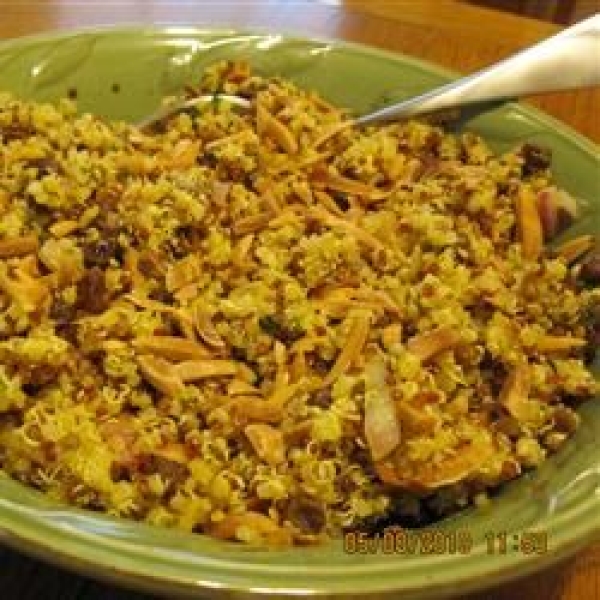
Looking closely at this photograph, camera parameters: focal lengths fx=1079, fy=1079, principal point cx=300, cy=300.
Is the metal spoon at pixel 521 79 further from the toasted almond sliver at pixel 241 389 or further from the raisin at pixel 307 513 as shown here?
the raisin at pixel 307 513

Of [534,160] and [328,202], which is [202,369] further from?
[534,160]

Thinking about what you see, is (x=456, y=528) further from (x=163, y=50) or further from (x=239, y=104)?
(x=163, y=50)

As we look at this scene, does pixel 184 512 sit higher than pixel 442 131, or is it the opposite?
pixel 442 131

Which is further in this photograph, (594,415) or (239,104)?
(239,104)

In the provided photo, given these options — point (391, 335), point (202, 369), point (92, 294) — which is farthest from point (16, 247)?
point (391, 335)

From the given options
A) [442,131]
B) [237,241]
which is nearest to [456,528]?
[237,241]
